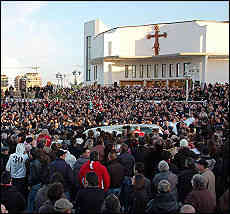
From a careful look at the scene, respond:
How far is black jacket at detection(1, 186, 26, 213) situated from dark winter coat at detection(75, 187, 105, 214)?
2.98ft

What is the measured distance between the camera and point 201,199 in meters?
4.59

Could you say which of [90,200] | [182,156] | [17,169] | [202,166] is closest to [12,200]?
[90,200]

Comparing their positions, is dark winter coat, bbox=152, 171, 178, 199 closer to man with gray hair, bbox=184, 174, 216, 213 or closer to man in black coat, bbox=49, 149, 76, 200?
man with gray hair, bbox=184, 174, 216, 213

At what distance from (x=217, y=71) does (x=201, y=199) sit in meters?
35.5

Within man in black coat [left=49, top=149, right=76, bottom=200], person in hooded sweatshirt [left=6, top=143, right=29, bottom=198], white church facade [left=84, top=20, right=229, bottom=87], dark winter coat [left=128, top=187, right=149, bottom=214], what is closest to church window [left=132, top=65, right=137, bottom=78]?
white church facade [left=84, top=20, right=229, bottom=87]

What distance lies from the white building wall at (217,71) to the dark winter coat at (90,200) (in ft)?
115

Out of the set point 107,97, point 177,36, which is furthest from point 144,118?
point 177,36

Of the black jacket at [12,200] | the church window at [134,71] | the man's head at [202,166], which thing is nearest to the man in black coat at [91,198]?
the black jacket at [12,200]

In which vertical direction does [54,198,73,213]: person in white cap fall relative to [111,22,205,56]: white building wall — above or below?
below

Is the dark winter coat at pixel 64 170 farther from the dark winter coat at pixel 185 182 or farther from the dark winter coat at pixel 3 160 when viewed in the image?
the dark winter coat at pixel 185 182

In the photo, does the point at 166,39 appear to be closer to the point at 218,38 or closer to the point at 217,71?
the point at 218,38

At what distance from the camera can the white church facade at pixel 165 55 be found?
3706cm

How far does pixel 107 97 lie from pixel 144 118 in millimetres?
10409

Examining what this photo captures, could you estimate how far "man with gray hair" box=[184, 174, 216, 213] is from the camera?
4.59m
